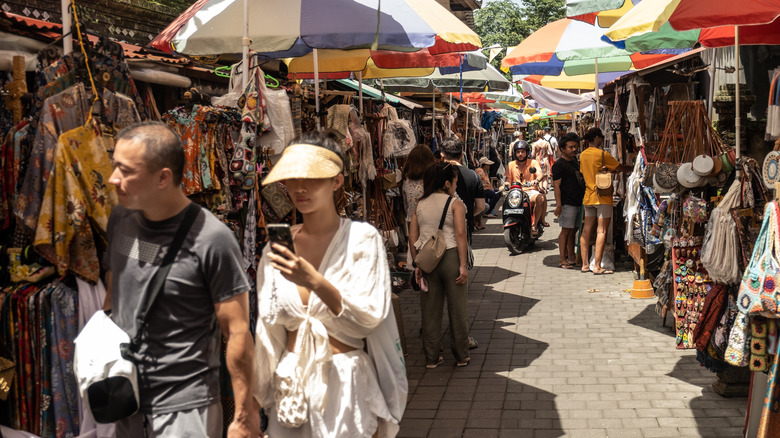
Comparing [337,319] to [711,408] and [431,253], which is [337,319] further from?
[711,408]

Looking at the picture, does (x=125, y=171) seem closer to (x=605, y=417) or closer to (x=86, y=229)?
(x=86, y=229)

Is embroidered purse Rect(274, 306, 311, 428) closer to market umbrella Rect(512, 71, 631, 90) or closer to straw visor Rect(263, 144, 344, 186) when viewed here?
straw visor Rect(263, 144, 344, 186)

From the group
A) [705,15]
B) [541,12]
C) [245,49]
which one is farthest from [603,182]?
[541,12]

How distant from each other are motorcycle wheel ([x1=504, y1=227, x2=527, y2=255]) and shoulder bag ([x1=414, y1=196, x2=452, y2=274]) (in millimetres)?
6758

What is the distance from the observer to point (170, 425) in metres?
2.81

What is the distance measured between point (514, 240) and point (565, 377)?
277 inches

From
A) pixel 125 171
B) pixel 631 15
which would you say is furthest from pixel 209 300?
pixel 631 15

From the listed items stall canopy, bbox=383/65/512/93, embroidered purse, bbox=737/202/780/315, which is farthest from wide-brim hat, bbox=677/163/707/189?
stall canopy, bbox=383/65/512/93

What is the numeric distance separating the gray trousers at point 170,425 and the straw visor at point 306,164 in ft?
3.08

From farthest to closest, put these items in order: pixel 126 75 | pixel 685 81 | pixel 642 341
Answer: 1. pixel 685 81
2. pixel 642 341
3. pixel 126 75

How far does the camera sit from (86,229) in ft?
12.2

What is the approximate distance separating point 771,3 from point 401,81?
25.6ft

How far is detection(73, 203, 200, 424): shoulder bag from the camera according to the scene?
2.74 metres

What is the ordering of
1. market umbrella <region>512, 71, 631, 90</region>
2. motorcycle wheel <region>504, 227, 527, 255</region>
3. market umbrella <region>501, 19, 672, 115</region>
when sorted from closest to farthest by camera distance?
market umbrella <region>501, 19, 672, 115</region> → motorcycle wheel <region>504, 227, 527, 255</region> → market umbrella <region>512, 71, 631, 90</region>
